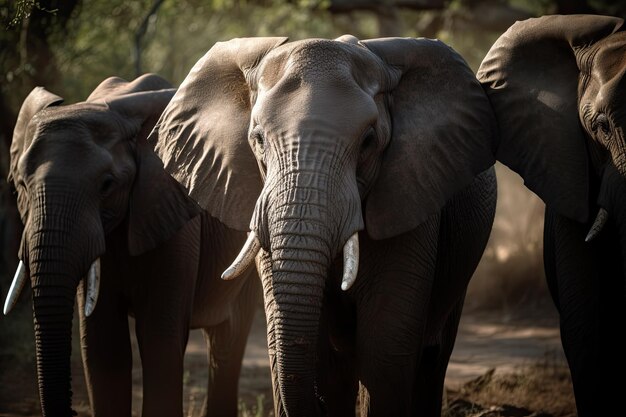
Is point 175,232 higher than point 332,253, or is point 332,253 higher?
point 332,253

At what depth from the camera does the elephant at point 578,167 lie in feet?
17.0

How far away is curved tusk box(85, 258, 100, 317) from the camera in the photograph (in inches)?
230

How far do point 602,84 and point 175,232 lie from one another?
8.10 ft

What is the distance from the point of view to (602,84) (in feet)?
16.7

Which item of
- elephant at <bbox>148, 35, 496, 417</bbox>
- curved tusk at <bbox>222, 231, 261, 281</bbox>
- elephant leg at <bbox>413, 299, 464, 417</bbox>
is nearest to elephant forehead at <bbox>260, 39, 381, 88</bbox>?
elephant at <bbox>148, 35, 496, 417</bbox>

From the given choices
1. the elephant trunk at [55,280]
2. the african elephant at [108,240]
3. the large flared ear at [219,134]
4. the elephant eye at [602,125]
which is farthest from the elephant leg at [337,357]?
the elephant eye at [602,125]

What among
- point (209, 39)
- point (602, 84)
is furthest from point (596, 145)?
point (209, 39)

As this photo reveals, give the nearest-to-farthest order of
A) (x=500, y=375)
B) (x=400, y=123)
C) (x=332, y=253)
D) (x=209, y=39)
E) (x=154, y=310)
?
1. (x=332, y=253)
2. (x=400, y=123)
3. (x=154, y=310)
4. (x=500, y=375)
5. (x=209, y=39)

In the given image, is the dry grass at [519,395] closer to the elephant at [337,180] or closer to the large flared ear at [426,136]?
the elephant at [337,180]

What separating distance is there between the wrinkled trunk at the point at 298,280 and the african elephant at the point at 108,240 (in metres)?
1.56

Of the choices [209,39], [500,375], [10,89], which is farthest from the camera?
[209,39]

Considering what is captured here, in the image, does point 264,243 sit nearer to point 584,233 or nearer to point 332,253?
point 332,253

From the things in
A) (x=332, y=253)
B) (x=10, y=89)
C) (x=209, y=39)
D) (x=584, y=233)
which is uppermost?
(x=332, y=253)

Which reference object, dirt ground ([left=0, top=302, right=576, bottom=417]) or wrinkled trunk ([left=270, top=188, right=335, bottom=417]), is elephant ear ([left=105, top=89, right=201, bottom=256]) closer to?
dirt ground ([left=0, top=302, right=576, bottom=417])
